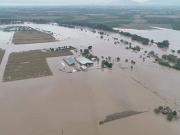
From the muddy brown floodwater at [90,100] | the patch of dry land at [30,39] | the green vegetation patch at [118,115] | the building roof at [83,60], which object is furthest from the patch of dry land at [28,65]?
the green vegetation patch at [118,115]

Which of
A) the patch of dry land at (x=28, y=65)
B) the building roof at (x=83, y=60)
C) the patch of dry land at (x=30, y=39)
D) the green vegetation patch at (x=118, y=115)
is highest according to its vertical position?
the patch of dry land at (x=30, y=39)

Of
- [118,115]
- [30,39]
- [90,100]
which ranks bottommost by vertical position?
[118,115]

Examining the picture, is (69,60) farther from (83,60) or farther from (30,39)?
(30,39)

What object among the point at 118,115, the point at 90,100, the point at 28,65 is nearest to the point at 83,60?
the point at 28,65

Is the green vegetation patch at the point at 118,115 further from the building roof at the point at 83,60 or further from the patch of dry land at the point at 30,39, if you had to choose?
the patch of dry land at the point at 30,39

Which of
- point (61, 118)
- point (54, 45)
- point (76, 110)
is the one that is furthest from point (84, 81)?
point (54, 45)

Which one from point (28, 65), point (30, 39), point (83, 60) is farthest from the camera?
point (30, 39)

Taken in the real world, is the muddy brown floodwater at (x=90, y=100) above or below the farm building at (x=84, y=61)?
below

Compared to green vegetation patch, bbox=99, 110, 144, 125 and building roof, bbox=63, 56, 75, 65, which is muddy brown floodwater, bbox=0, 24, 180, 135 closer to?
green vegetation patch, bbox=99, 110, 144, 125
